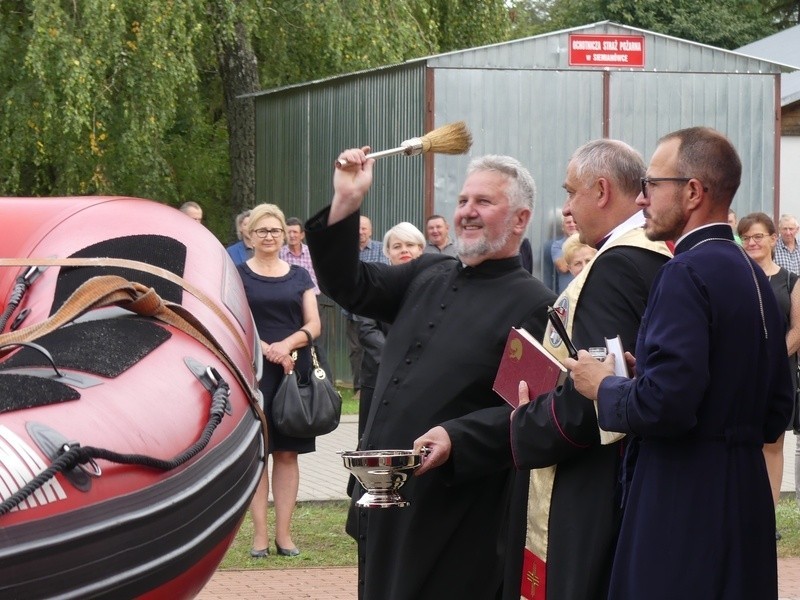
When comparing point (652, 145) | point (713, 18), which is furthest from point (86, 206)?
point (713, 18)

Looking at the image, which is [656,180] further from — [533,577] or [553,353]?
[533,577]

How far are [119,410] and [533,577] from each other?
1.34m

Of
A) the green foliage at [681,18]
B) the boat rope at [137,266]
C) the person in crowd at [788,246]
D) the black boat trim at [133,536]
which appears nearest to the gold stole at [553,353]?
the black boat trim at [133,536]

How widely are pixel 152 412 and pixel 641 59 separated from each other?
12968 mm

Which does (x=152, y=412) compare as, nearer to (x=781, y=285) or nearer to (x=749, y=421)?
(x=749, y=421)

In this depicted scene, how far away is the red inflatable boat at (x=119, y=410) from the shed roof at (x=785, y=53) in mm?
20623

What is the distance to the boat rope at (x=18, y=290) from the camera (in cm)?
507

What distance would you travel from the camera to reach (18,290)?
5.17m

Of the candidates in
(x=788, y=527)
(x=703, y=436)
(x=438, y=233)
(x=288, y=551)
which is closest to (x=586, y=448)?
(x=703, y=436)

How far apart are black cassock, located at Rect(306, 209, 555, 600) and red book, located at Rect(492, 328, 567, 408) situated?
21cm

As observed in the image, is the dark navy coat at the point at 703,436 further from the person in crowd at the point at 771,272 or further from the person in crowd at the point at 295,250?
the person in crowd at the point at 295,250

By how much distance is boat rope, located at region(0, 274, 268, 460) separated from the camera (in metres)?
4.45

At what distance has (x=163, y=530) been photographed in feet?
12.9

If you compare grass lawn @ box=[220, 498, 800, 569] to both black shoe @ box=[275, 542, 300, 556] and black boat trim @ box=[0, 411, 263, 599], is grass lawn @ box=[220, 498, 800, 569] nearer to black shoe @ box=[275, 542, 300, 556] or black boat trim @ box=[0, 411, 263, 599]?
black shoe @ box=[275, 542, 300, 556]
